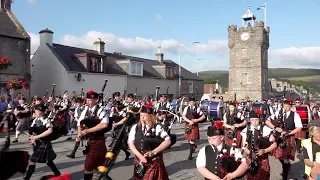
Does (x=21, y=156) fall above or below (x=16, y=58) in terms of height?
below

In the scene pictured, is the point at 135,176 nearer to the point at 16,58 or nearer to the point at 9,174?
the point at 9,174

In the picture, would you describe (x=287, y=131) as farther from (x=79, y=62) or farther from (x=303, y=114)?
(x=79, y=62)

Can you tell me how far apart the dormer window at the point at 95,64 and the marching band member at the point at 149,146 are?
25192mm

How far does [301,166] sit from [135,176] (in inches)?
242

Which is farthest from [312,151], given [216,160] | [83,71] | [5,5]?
[5,5]

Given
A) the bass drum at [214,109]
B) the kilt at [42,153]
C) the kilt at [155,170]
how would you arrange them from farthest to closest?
the bass drum at [214,109] → the kilt at [42,153] → the kilt at [155,170]

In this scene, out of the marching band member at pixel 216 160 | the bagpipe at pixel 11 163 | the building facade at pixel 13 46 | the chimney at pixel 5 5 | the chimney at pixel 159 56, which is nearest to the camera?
the bagpipe at pixel 11 163

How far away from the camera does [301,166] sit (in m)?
9.71

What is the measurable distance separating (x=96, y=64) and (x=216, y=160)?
27.3 meters

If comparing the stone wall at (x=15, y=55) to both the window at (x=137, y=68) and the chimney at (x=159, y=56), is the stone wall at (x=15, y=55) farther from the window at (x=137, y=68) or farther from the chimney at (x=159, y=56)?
the chimney at (x=159, y=56)

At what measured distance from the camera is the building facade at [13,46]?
23.5 metres

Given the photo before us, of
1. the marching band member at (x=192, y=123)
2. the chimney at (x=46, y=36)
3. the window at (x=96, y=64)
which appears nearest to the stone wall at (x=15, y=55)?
the chimney at (x=46, y=36)

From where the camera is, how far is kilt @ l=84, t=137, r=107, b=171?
21.3 ft

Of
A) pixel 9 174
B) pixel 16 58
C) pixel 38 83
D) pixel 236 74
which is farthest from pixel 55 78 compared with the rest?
pixel 236 74
